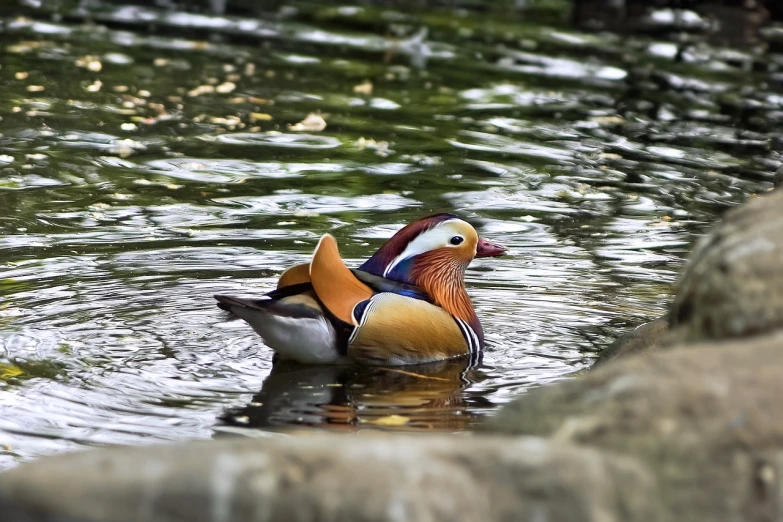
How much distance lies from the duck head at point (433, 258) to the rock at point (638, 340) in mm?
873

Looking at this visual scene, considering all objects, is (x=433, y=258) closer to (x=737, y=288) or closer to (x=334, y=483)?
(x=737, y=288)

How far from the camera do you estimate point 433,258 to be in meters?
7.15

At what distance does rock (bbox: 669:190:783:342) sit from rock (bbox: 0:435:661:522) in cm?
80

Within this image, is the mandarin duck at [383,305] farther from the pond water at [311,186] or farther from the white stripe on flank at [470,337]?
the pond water at [311,186]

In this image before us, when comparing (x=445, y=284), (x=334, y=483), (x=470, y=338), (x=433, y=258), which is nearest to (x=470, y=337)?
(x=470, y=338)

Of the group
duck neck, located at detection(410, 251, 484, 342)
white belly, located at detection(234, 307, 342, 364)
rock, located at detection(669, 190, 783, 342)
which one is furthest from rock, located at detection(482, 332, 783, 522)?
duck neck, located at detection(410, 251, 484, 342)

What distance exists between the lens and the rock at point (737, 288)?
Result: 12.4ft

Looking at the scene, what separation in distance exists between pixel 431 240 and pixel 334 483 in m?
4.09

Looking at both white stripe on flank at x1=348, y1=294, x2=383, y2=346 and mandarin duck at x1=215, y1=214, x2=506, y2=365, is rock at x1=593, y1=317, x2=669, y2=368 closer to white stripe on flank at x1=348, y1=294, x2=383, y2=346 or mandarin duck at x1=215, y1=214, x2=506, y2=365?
mandarin duck at x1=215, y1=214, x2=506, y2=365

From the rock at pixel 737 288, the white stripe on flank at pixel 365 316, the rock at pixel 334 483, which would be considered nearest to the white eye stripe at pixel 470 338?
the white stripe on flank at pixel 365 316

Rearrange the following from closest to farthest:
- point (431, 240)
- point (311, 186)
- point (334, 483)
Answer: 1. point (334, 483)
2. point (431, 240)
3. point (311, 186)

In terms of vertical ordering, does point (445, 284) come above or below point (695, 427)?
below

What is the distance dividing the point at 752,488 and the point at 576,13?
706 inches

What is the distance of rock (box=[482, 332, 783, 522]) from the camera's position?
3256 mm
